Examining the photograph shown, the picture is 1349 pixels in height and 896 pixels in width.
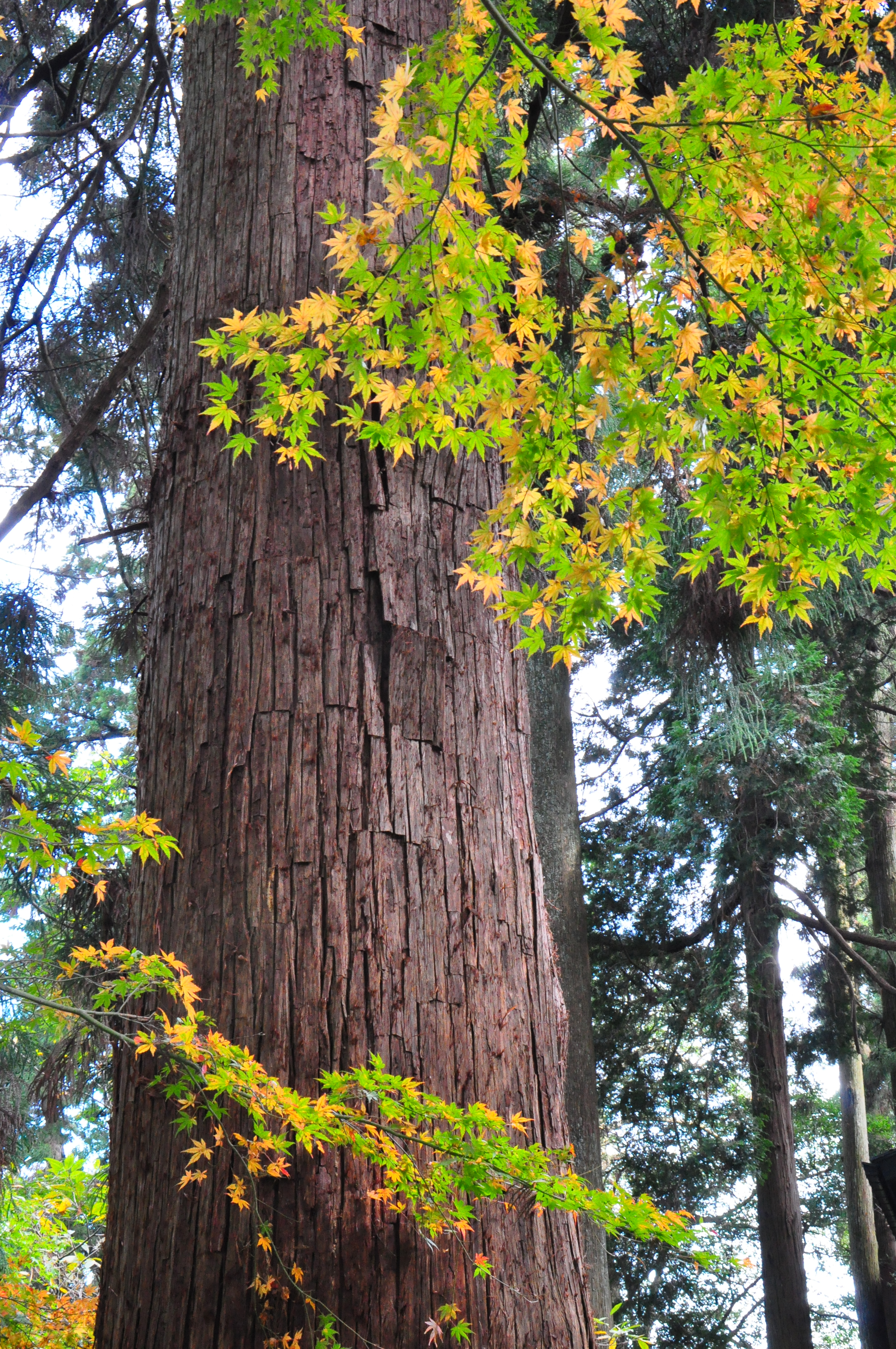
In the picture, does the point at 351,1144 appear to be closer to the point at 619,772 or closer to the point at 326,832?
the point at 326,832

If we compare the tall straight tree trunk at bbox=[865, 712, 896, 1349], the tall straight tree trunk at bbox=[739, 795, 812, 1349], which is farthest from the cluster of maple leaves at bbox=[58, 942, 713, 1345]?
the tall straight tree trunk at bbox=[865, 712, 896, 1349]

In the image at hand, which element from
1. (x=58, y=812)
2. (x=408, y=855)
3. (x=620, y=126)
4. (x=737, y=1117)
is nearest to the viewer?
(x=620, y=126)

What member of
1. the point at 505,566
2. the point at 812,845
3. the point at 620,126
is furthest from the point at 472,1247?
the point at 812,845

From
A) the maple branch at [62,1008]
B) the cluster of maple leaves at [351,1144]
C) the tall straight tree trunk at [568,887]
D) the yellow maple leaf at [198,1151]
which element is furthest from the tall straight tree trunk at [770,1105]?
the maple branch at [62,1008]

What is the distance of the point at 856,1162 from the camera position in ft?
34.8

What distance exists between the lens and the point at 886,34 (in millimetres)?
2244

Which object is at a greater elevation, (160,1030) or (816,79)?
(816,79)

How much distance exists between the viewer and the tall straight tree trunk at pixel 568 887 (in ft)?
18.8

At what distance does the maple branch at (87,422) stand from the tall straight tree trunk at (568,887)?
8.65 ft

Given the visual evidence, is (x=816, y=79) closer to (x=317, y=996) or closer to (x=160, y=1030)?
(x=317, y=996)

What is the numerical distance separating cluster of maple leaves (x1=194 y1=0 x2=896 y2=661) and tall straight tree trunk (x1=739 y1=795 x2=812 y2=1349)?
678 cm

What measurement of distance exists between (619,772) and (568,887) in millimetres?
3919

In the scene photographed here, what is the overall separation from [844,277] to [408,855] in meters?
1.39

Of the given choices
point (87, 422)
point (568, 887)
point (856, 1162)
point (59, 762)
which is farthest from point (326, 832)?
point (856, 1162)
